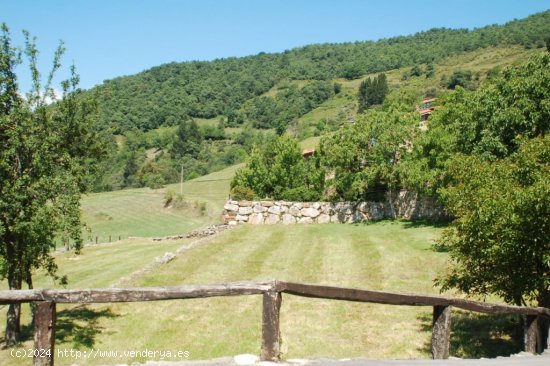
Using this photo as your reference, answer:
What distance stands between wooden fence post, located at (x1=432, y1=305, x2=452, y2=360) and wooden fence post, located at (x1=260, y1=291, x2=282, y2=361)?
2.66 metres

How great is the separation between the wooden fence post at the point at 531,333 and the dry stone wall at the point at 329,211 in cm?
2875

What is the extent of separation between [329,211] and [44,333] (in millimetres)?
35011

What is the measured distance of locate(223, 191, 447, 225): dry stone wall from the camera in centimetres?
3706

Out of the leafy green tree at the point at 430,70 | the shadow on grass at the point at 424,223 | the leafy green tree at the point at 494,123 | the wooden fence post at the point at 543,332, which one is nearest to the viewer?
the wooden fence post at the point at 543,332

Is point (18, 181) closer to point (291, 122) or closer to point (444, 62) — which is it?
point (291, 122)

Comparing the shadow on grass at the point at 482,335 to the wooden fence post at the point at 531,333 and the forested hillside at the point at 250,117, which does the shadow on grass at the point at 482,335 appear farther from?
the forested hillside at the point at 250,117

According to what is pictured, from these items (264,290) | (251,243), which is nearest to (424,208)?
(251,243)

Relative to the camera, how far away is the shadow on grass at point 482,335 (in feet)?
35.4

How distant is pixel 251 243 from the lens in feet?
89.9

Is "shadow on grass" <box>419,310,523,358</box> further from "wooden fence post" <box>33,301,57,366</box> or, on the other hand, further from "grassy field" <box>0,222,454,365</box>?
"wooden fence post" <box>33,301,57,366</box>

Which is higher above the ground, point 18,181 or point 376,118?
point 376,118

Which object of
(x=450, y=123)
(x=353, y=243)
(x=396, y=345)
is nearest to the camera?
(x=396, y=345)

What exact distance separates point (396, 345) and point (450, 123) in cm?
2733

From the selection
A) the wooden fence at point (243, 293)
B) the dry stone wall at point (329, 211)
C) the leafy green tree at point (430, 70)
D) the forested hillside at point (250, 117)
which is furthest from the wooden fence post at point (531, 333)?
the leafy green tree at point (430, 70)
